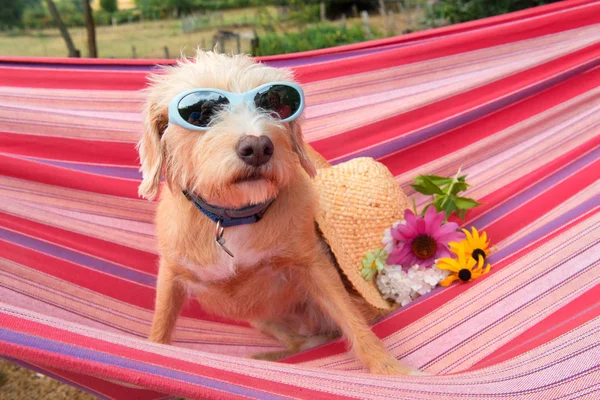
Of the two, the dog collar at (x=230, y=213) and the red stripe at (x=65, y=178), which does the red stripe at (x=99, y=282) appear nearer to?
the red stripe at (x=65, y=178)

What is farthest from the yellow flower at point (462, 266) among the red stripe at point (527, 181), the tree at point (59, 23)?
the tree at point (59, 23)

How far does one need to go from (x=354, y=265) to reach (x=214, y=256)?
0.65 m

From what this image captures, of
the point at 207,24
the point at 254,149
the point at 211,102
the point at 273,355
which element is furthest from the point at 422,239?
the point at 207,24

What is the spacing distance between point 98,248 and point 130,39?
46.8ft

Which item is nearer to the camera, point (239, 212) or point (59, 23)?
point (239, 212)

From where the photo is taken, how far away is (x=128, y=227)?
9.26ft

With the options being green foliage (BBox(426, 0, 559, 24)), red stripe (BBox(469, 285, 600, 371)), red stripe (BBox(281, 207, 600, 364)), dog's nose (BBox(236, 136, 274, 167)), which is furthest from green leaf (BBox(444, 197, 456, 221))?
green foliage (BBox(426, 0, 559, 24))

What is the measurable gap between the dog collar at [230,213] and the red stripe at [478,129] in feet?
4.02

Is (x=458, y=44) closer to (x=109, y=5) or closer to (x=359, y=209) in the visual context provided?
(x=359, y=209)

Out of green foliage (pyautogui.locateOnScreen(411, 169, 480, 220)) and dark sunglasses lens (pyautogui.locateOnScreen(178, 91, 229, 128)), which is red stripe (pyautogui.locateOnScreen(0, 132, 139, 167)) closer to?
dark sunglasses lens (pyautogui.locateOnScreen(178, 91, 229, 128))

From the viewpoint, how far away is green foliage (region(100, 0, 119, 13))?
17953 mm

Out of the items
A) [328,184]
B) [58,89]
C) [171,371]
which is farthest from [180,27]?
[171,371]

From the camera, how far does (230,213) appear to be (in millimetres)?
1964

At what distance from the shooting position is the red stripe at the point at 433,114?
307 cm
